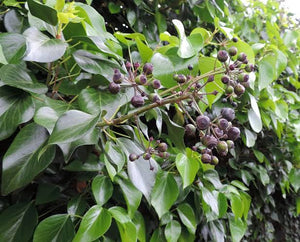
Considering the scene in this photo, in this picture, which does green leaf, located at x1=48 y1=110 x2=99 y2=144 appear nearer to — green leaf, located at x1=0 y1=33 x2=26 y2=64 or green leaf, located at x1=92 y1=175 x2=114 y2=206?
green leaf, located at x1=0 y1=33 x2=26 y2=64

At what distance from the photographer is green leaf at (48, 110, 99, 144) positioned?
17.2 inches

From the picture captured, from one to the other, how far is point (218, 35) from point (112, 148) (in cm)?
124

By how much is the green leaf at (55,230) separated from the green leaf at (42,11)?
0.42m

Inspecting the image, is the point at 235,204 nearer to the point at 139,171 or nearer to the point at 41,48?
the point at 139,171

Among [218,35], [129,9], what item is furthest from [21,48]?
[218,35]

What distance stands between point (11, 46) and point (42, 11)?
0.10 m

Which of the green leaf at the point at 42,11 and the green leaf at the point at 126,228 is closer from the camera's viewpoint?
the green leaf at the point at 42,11

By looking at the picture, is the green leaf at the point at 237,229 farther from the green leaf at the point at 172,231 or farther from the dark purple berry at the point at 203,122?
the dark purple berry at the point at 203,122

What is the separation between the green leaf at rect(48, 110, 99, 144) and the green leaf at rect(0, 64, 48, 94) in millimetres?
122

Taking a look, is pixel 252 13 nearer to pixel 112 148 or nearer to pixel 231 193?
pixel 231 193

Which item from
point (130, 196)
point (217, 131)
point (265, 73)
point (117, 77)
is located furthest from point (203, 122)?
point (265, 73)

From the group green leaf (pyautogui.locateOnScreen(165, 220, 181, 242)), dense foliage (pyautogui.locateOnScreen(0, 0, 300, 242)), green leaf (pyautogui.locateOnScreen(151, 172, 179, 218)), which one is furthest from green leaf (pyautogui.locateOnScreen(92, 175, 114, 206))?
green leaf (pyautogui.locateOnScreen(165, 220, 181, 242))

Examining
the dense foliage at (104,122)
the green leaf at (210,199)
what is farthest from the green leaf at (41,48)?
the green leaf at (210,199)

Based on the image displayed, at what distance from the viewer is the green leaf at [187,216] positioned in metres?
0.91
